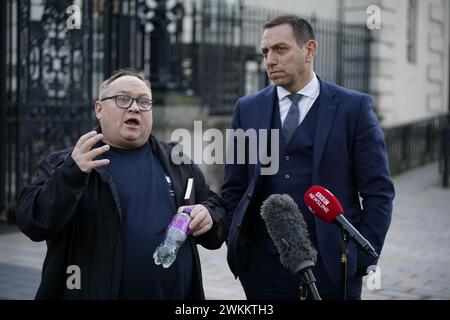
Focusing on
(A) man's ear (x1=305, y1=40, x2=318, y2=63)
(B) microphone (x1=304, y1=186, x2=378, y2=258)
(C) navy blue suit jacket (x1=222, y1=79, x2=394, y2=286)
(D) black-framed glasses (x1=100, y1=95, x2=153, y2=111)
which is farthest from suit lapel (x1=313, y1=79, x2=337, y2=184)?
(D) black-framed glasses (x1=100, y1=95, x2=153, y2=111)

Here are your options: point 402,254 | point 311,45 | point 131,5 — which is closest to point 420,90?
point 131,5

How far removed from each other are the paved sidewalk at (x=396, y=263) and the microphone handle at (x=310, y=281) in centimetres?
373

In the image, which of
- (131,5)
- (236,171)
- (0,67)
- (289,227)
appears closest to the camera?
(289,227)

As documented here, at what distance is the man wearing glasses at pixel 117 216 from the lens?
3273 millimetres

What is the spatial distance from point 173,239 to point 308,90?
126 centimetres

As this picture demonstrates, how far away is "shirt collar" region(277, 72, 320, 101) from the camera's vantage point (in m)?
4.04

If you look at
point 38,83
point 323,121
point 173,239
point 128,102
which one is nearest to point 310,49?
point 323,121

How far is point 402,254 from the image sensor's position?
8.92 meters

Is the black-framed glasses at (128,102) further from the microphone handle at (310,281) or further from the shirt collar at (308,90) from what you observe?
the microphone handle at (310,281)

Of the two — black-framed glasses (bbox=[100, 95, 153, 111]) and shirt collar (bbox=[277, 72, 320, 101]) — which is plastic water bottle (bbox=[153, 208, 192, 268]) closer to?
black-framed glasses (bbox=[100, 95, 153, 111])

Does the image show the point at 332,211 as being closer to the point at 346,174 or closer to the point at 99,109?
the point at 346,174

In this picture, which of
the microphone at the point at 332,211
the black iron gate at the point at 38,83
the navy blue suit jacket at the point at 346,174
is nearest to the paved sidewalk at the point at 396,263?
the black iron gate at the point at 38,83

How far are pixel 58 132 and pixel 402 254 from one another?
4.95 meters

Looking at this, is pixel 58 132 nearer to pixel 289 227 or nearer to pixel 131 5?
pixel 131 5
